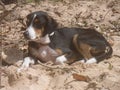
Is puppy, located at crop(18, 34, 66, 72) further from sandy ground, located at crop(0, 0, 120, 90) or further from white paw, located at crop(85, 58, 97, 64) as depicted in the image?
white paw, located at crop(85, 58, 97, 64)

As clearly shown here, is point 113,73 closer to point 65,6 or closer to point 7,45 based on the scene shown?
point 7,45

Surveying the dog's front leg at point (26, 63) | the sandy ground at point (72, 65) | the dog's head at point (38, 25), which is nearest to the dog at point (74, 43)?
the dog's head at point (38, 25)

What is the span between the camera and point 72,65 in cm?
606

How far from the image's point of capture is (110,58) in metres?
6.33

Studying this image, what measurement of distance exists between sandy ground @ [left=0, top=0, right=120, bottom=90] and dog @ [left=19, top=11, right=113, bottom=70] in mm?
174

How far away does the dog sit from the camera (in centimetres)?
611

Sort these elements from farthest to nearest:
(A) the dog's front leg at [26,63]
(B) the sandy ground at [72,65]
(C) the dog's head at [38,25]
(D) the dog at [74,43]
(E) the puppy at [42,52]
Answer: (E) the puppy at [42,52] < (D) the dog at [74,43] < (A) the dog's front leg at [26,63] < (C) the dog's head at [38,25] < (B) the sandy ground at [72,65]

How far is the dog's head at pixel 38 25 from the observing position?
5836 mm

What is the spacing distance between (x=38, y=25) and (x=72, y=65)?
753 mm

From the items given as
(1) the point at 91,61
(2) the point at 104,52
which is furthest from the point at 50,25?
(2) the point at 104,52

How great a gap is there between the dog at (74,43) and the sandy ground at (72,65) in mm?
174

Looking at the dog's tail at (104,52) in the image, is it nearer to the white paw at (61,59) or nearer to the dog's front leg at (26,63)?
the white paw at (61,59)

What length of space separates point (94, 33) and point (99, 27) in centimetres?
Answer: 123

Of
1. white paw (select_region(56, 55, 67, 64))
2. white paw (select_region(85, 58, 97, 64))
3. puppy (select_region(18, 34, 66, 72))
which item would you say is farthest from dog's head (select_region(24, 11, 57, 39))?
white paw (select_region(85, 58, 97, 64))
